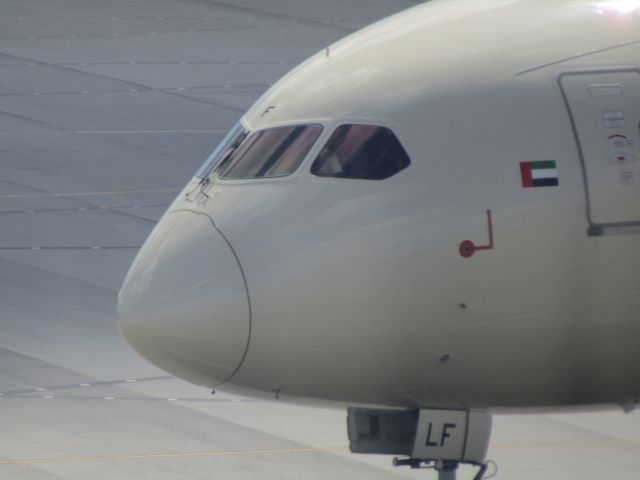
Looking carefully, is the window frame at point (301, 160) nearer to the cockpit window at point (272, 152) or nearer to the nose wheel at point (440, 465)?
the cockpit window at point (272, 152)

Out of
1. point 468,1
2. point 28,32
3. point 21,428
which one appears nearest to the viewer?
point 468,1

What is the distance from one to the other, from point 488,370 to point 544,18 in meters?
2.48

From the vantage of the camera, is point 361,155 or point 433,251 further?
point 361,155

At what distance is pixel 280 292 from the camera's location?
10.4 meters

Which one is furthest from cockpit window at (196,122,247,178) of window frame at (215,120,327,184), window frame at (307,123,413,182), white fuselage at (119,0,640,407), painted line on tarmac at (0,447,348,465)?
painted line on tarmac at (0,447,348,465)

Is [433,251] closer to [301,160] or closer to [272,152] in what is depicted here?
[301,160]

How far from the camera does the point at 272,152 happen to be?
11.0 meters

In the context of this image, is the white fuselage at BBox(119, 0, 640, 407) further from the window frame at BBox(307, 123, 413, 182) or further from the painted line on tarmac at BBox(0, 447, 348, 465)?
the painted line on tarmac at BBox(0, 447, 348, 465)

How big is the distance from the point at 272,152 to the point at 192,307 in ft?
4.19

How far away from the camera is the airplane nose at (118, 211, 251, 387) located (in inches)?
408

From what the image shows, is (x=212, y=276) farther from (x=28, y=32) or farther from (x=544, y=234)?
(x=28, y=32)

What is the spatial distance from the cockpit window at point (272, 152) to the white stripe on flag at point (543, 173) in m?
1.46

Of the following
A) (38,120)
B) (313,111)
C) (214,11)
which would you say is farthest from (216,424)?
(214,11)

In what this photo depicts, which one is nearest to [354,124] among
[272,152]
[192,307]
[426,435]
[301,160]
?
[301,160]
